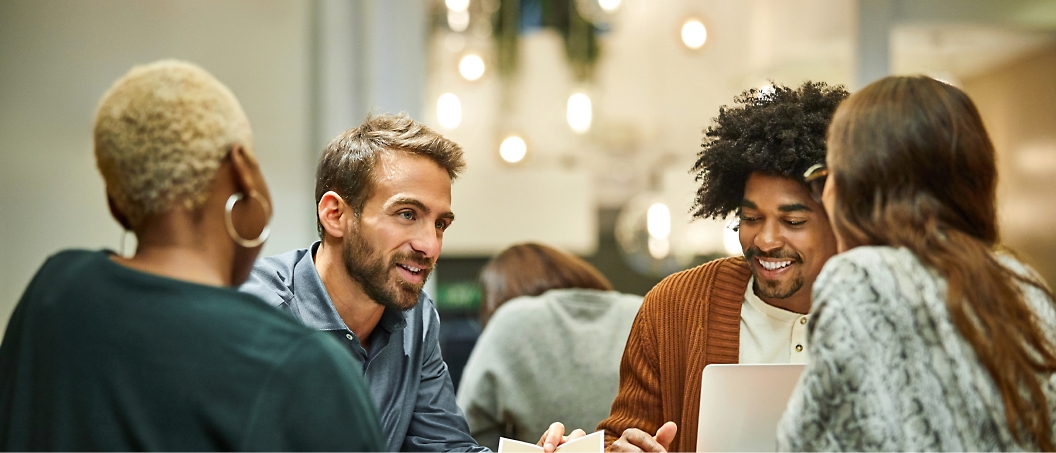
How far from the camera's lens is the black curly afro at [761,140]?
1788 millimetres

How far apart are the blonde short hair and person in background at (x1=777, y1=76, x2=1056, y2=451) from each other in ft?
2.81

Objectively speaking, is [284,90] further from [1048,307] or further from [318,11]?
[1048,307]

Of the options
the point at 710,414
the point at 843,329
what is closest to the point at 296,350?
the point at 843,329

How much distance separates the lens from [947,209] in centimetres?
124

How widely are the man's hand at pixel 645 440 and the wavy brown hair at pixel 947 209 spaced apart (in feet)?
1.80

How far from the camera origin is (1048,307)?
1225 mm

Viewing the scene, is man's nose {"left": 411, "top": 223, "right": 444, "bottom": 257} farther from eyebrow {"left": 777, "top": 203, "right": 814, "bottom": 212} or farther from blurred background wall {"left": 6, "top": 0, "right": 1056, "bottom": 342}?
eyebrow {"left": 777, "top": 203, "right": 814, "bottom": 212}

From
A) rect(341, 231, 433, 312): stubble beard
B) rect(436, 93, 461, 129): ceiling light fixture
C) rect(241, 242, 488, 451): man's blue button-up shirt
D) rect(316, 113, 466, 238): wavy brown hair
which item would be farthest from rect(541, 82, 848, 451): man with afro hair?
rect(436, 93, 461, 129): ceiling light fixture

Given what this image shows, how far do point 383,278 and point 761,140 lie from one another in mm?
834

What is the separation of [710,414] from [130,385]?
38.6 inches

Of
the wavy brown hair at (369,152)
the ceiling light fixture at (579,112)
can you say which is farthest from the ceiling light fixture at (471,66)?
the wavy brown hair at (369,152)

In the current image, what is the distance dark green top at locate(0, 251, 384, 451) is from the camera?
1093 millimetres

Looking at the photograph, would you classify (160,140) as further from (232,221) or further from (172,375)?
(172,375)

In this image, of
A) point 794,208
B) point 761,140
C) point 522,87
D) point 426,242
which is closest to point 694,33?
point 522,87
